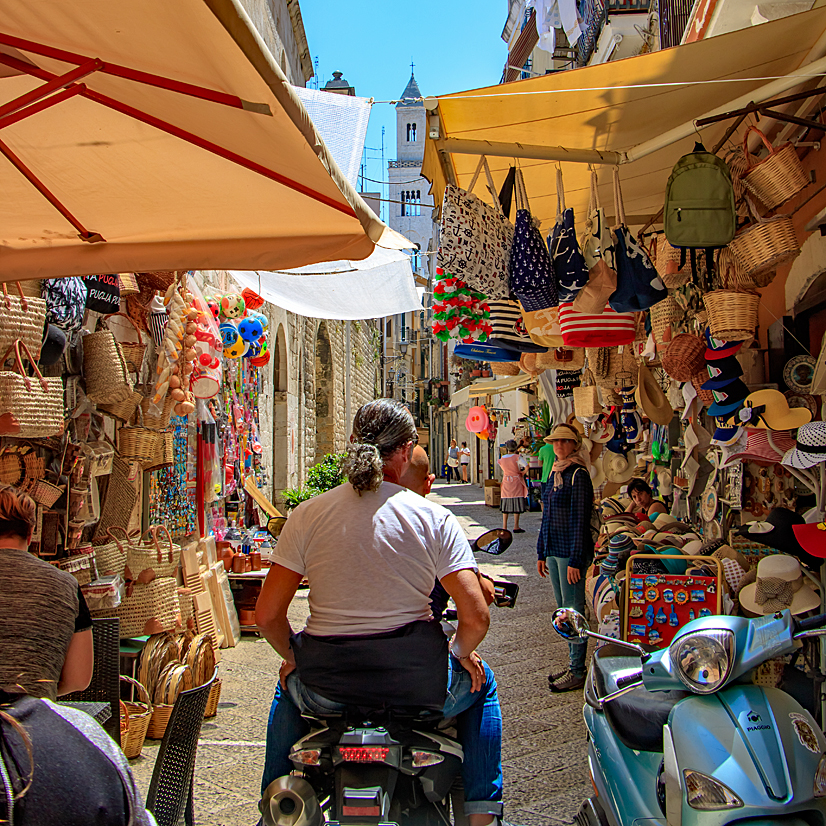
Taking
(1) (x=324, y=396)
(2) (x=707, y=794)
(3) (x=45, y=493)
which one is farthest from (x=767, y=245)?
(1) (x=324, y=396)

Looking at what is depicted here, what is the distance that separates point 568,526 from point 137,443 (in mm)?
3057

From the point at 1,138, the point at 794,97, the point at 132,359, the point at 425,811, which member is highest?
the point at 794,97

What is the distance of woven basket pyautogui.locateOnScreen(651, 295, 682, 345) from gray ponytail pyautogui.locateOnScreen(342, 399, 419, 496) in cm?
274

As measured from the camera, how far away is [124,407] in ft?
16.2

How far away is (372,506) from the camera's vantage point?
234 centimetres

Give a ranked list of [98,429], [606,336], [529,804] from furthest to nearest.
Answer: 1. [98,429]
2. [606,336]
3. [529,804]

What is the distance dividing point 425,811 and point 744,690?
99 centimetres

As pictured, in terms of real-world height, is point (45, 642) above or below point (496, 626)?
above

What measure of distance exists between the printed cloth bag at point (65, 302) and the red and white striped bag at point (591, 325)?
2611mm

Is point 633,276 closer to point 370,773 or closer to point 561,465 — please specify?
point 561,465

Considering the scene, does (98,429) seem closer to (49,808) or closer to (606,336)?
(606,336)

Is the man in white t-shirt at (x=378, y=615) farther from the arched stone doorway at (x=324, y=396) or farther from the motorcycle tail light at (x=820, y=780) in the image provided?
the arched stone doorway at (x=324, y=396)

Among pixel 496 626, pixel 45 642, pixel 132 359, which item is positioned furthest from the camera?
pixel 496 626

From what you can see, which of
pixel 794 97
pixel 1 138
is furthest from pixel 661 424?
pixel 1 138
